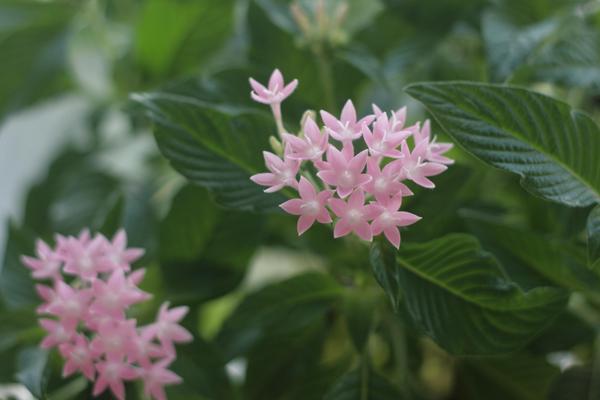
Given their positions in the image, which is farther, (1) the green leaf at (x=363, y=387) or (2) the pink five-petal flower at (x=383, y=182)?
(1) the green leaf at (x=363, y=387)

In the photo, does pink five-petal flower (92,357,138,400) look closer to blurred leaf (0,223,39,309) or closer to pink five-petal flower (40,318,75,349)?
pink five-petal flower (40,318,75,349)

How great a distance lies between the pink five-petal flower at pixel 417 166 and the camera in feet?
1.35

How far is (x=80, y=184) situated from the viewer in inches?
34.2

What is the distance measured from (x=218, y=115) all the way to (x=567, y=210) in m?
0.27

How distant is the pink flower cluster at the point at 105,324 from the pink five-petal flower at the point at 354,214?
143 mm

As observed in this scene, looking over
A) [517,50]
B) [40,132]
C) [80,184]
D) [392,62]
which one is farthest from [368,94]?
[40,132]

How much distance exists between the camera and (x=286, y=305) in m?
0.59

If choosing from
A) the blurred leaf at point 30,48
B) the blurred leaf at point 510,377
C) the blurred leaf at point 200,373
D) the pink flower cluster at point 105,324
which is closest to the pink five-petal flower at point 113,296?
the pink flower cluster at point 105,324

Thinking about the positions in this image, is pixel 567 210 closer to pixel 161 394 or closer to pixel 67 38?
pixel 161 394

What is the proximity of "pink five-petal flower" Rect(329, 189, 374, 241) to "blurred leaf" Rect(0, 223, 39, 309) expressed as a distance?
36 centimetres

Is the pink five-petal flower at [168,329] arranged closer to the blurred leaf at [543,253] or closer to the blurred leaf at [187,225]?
the blurred leaf at [187,225]

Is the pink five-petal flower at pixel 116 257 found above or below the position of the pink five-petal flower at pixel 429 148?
below

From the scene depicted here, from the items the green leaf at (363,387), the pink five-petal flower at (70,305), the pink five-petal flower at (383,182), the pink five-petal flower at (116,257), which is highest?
the pink five-petal flower at (383,182)

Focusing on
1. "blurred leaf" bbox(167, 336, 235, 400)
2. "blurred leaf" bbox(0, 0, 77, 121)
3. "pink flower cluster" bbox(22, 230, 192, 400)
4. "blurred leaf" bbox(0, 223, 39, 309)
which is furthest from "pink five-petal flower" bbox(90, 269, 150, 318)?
"blurred leaf" bbox(0, 0, 77, 121)
